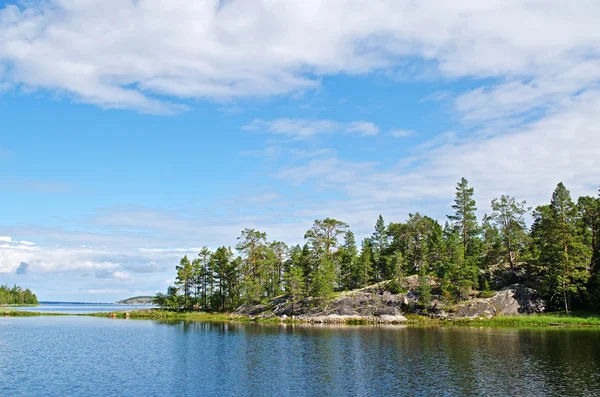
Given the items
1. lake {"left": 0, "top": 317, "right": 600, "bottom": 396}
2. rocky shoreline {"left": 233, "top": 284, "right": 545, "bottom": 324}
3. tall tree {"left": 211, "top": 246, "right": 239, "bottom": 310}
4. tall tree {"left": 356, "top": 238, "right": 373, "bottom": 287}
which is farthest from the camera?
tall tree {"left": 211, "top": 246, "right": 239, "bottom": 310}

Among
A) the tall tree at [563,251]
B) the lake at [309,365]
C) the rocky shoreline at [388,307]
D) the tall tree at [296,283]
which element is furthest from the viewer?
the tall tree at [296,283]

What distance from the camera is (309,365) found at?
176 ft

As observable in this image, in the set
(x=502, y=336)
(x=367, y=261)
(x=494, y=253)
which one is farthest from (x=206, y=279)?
(x=502, y=336)

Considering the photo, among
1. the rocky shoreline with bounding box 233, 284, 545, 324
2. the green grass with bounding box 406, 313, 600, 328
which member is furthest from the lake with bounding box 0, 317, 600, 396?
the rocky shoreline with bounding box 233, 284, 545, 324

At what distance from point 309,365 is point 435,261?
8220cm

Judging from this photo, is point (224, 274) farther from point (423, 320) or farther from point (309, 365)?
point (309, 365)

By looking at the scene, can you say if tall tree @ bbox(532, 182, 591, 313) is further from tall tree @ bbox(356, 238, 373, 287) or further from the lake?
tall tree @ bbox(356, 238, 373, 287)

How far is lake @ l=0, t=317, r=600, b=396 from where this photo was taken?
4119cm

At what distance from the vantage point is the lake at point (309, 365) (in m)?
41.2

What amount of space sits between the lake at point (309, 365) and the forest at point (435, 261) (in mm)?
26841

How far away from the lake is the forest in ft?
88.1

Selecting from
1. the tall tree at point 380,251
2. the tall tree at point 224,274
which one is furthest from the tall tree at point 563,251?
the tall tree at point 224,274

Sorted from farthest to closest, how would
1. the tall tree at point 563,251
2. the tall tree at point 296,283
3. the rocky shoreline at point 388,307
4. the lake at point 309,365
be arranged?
the tall tree at point 296,283 → the rocky shoreline at point 388,307 → the tall tree at point 563,251 → the lake at point 309,365

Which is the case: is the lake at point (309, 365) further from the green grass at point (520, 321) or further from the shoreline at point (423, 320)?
the shoreline at point (423, 320)
